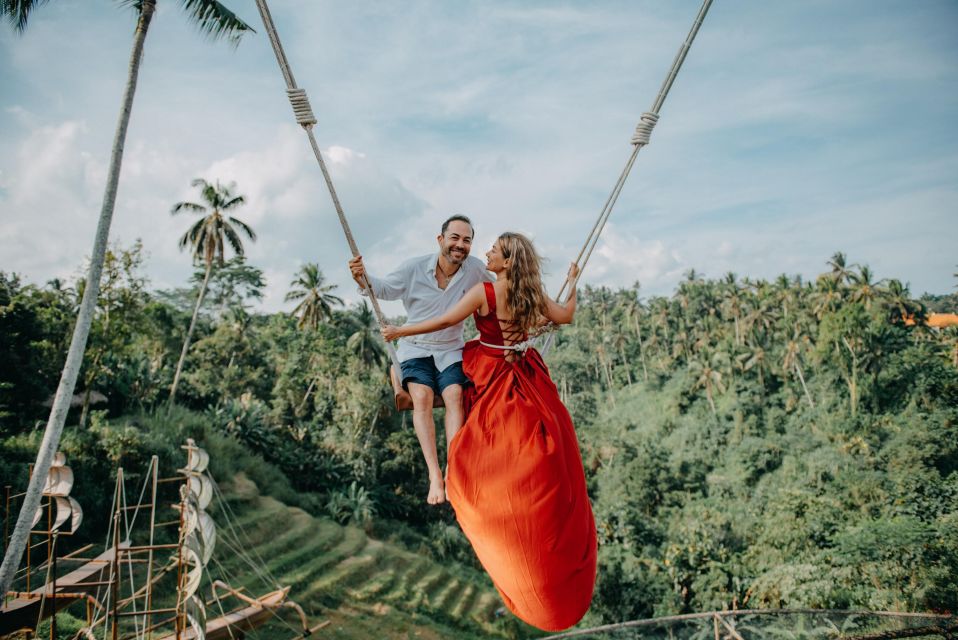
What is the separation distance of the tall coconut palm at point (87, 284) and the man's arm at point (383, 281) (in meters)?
5.63

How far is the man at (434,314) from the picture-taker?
2713 millimetres

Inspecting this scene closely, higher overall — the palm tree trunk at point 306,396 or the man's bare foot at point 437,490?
the palm tree trunk at point 306,396

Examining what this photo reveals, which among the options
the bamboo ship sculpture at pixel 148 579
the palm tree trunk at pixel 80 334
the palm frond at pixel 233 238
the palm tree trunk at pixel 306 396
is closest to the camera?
the bamboo ship sculpture at pixel 148 579

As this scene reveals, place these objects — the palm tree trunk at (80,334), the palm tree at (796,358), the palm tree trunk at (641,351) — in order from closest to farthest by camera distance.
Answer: the palm tree trunk at (80,334), the palm tree at (796,358), the palm tree trunk at (641,351)

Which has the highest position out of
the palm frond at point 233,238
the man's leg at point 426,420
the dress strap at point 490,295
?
the palm frond at point 233,238

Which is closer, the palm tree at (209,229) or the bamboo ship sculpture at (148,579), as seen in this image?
the bamboo ship sculpture at (148,579)

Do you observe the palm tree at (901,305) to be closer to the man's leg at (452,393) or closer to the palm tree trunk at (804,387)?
the palm tree trunk at (804,387)

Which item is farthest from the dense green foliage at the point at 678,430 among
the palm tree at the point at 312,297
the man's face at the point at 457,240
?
the man's face at the point at 457,240

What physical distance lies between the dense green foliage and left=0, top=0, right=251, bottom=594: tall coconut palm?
26.4 feet

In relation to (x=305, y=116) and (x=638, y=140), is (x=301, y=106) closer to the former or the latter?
(x=305, y=116)

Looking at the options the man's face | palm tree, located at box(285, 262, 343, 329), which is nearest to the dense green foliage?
palm tree, located at box(285, 262, 343, 329)

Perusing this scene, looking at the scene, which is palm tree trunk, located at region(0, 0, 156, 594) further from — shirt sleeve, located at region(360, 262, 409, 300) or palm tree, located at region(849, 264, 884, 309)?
palm tree, located at region(849, 264, 884, 309)

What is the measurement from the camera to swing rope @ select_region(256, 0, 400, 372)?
2.63 metres

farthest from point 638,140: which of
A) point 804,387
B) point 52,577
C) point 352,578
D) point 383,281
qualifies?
point 804,387
